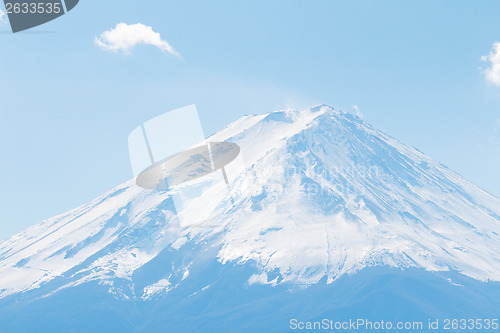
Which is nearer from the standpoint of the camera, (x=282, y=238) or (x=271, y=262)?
(x=271, y=262)

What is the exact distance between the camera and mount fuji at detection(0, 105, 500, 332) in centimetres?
14462

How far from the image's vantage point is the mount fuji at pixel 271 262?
14462cm

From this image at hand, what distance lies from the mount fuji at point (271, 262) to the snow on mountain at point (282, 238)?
0.38 meters

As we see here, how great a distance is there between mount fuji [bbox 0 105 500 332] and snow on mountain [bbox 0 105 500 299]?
1.25ft

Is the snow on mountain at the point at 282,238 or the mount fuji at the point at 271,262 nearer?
the mount fuji at the point at 271,262

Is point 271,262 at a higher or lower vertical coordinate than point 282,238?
lower

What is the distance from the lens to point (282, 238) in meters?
165

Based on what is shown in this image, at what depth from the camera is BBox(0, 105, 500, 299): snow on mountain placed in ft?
519

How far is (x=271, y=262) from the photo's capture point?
15812cm

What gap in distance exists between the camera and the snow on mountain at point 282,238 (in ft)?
519

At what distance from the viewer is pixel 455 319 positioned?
458 ft

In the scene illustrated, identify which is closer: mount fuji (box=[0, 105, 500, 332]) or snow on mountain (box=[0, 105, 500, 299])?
mount fuji (box=[0, 105, 500, 332])

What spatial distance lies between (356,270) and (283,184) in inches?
1705

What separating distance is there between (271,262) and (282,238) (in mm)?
8972
